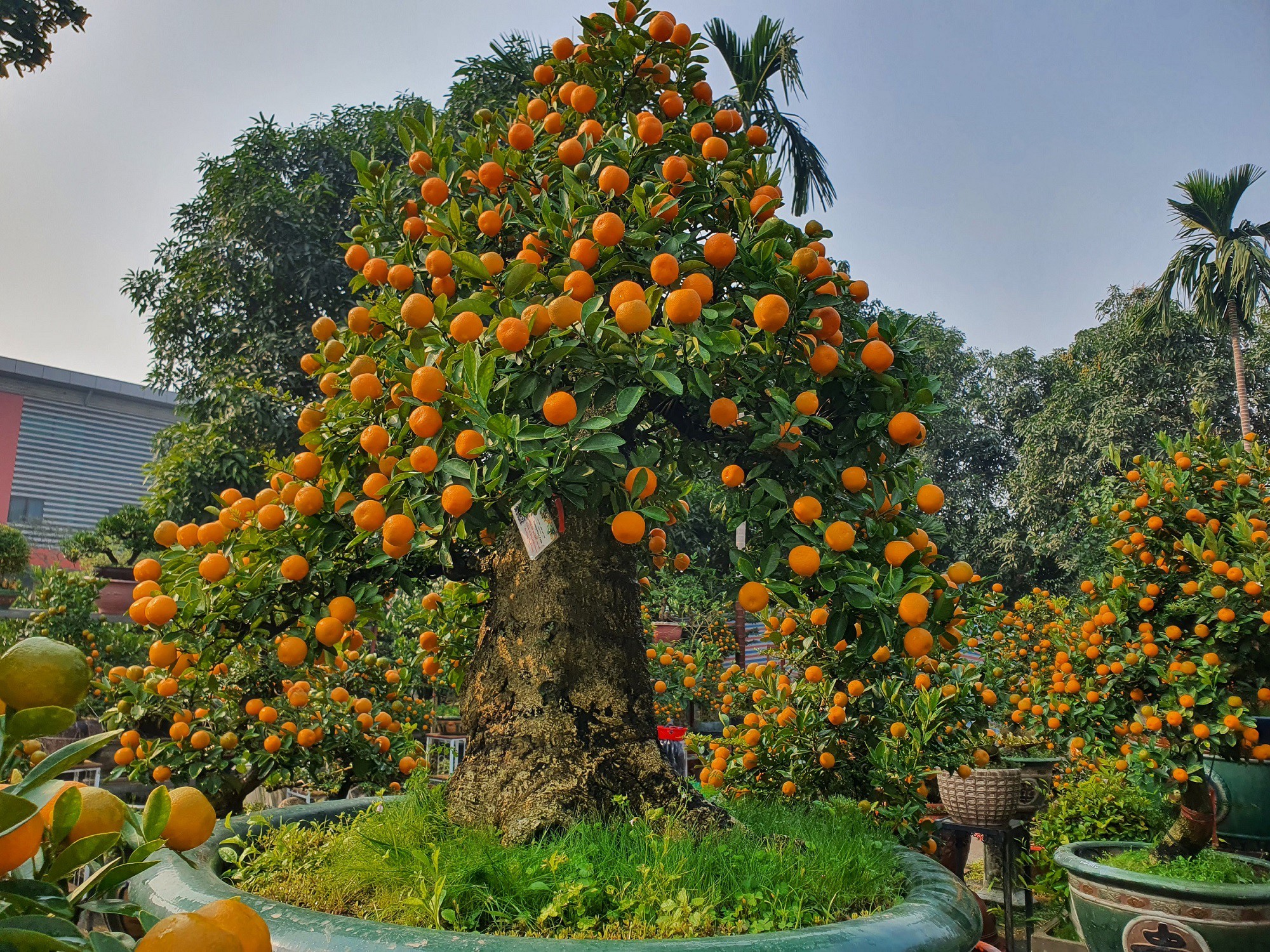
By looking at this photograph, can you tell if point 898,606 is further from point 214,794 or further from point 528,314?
point 214,794

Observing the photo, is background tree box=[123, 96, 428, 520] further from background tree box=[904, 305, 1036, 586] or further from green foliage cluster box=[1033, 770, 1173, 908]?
background tree box=[904, 305, 1036, 586]

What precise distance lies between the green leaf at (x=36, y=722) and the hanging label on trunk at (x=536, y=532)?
3.38 ft

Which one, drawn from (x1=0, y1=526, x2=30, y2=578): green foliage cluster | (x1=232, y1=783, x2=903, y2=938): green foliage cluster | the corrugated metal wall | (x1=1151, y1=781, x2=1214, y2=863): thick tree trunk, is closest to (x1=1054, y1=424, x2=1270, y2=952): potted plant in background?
(x1=1151, y1=781, x2=1214, y2=863): thick tree trunk

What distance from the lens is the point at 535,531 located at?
4.60 ft

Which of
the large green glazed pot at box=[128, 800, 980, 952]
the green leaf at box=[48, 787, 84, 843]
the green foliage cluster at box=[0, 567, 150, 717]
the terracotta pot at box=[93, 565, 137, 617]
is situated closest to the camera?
the green leaf at box=[48, 787, 84, 843]

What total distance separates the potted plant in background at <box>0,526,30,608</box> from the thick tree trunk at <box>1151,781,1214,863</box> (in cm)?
969

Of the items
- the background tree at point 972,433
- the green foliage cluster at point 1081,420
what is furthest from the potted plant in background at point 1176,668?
the background tree at point 972,433

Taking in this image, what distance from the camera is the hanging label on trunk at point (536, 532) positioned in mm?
1394

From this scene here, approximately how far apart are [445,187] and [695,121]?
0.60 m

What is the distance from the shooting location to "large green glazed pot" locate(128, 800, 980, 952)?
1.01 meters

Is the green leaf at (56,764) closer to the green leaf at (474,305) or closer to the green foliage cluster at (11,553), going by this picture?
the green leaf at (474,305)

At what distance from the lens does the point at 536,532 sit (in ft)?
4.60

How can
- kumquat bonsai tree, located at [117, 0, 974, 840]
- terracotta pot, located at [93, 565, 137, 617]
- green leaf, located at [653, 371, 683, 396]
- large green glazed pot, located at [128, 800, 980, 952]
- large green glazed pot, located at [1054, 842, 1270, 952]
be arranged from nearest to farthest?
large green glazed pot, located at [128, 800, 980, 952], green leaf, located at [653, 371, 683, 396], kumquat bonsai tree, located at [117, 0, 974, 840], large green glazed pot, located at [1054, 842, 1270, 952], terracotta pot, located at [93, 565, 137, 617]

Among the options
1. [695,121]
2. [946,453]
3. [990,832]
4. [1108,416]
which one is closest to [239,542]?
[695,121]
